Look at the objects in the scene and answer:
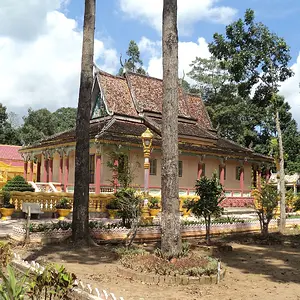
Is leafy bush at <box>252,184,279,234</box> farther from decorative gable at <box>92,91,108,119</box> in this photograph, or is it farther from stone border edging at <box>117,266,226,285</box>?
decorative gable at <box>92,91,108,119</box>

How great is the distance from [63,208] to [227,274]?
1069 cm

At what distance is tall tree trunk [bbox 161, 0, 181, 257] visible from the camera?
27.8 feet

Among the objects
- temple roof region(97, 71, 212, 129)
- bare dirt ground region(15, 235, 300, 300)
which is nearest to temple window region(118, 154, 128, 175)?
temple roof region(97, 71, 212, 129)

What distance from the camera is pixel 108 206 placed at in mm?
19234

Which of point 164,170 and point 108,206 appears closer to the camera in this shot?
point 164,170

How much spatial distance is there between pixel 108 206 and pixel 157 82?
1424 cm

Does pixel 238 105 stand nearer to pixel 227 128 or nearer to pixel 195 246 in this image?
pixel 227 128

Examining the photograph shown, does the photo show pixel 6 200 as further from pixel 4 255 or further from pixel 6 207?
pixel 4 255

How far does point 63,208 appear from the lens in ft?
58.0

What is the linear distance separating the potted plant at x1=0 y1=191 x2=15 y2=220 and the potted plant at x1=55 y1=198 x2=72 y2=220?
6.31 ft

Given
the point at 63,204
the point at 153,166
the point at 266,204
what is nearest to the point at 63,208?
the point at 63,204

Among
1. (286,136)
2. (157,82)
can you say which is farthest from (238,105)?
(157,82)

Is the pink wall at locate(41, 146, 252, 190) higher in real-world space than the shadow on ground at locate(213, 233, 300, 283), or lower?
higher

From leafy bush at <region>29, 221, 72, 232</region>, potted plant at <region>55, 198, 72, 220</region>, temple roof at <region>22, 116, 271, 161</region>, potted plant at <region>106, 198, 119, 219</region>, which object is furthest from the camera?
temple roof at <region>22, 116, 271, 161</region>
